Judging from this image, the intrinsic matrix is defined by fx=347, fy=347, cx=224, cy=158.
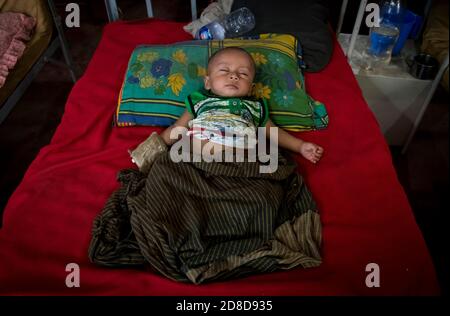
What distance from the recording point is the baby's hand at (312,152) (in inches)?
51.9

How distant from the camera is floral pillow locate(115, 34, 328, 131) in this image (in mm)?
1453

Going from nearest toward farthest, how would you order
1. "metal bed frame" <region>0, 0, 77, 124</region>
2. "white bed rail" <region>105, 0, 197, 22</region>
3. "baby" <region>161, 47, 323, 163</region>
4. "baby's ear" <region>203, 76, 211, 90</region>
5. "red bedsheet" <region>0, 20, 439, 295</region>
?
"red bedsheet" <region>0, 20, 439, 295</region> → "baby" <region>161, 47, 323, 163</region> → "baby's ear" <region>203, 76, 211, 90</region> → "metal bed frame" <region>0, 0, 77, 124</region> → "white bed rail" <region>105, 0, 197, 22</region>

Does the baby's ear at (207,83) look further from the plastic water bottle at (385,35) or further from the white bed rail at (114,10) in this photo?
the plastic water bottle at (385,35)

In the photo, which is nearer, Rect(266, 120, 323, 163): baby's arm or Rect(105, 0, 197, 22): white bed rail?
Rect(266, 120, 323, 163): baby's arm

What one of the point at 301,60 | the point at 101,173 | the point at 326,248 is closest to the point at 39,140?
the point at 101,173

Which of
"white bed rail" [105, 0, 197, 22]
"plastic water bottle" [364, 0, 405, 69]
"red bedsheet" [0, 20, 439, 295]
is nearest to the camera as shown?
"red bedsheet" [0, 20, 439, 295]

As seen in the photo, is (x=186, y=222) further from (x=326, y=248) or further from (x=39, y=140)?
(x=39, y=140)

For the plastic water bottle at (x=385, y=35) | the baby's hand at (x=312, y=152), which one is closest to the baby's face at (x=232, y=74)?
the baby's hand at (x=312, y=152)

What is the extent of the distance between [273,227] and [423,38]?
5.35 ft

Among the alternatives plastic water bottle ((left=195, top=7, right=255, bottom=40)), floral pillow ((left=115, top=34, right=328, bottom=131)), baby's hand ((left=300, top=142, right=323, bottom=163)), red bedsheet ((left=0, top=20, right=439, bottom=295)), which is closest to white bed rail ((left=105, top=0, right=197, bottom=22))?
plastic water bottle ((left=195, top=7, right=255, bottom=40))

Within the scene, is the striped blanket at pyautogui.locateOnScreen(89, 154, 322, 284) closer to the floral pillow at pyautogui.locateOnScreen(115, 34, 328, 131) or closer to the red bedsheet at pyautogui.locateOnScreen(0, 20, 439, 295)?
the red bedsheet at pyautogui.locateOnScreen(0, 20, 439, 295)

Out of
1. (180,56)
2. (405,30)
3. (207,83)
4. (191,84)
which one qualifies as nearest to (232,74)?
(207,83)
